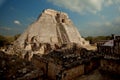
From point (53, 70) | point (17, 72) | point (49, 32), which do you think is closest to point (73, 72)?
point (53, 70)

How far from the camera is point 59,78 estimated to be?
8.00m

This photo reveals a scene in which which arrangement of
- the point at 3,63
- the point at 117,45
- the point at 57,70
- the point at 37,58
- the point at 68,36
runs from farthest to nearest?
the point at 68,36, the point at 117,45, the point at 37,58, the point at 57,70, the point at 3,63

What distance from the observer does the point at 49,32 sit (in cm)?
2770

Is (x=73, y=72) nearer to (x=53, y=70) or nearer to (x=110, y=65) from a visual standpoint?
(x=53, y=70)

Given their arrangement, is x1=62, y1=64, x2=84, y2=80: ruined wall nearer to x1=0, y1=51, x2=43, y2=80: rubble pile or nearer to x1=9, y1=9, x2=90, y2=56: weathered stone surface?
x1=0, y1=51, x2=43, y2=80: rubble pile

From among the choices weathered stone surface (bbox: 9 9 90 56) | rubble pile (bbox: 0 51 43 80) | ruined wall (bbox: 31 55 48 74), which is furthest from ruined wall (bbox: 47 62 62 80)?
weathered stone surface (bbox: 9 9 90 56)

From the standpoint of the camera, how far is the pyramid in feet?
82.1

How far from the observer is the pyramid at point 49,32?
985 inches

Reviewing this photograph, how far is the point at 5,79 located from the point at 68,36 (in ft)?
69.5

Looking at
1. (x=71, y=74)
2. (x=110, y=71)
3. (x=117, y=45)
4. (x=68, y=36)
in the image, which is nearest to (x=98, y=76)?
(x=110, y=71)

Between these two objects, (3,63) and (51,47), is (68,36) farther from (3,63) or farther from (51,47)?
(3,63)

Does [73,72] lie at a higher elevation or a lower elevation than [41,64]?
lower

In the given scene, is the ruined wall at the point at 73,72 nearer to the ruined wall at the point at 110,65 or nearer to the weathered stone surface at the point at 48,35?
the ruined wall at the point at 110,65

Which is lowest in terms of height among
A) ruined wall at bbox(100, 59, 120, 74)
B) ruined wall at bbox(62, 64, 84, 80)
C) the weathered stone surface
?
ruined wall at bbox(62, 64, 84, 80)
